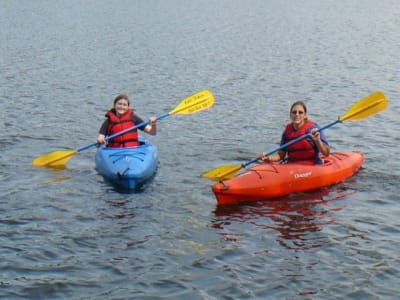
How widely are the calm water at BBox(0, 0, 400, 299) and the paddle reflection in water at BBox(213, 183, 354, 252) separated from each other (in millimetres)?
27

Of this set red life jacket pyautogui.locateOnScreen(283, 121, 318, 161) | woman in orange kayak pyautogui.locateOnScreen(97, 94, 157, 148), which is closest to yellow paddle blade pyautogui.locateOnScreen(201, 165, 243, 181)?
red life jacket pyautogui.locateOnScreen(283, 121, 318, 161)

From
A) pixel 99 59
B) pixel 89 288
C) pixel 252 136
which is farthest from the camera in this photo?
pixel 99 59

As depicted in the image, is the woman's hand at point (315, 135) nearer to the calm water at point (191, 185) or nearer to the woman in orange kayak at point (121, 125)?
the calm water at point (191, 185)

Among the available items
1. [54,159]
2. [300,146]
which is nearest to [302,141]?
[300,146]

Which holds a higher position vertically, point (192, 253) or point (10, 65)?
point (10, 65)

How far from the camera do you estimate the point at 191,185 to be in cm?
1062

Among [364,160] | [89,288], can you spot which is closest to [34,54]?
[364,160]

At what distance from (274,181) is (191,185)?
1481 mm

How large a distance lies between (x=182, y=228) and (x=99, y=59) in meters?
16.9

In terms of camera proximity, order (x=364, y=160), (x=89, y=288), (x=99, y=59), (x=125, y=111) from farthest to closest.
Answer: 1. (x=99, y=59)
2. (x=364, y=160)
3. (x=125, y=111)
4. (x=89, y=288)

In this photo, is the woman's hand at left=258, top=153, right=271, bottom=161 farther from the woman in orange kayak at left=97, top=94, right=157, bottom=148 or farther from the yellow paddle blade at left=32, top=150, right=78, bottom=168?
the yellow paddle blade at left=32, top=150, right=78, bottom=168

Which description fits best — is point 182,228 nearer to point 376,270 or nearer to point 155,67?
point 376,270

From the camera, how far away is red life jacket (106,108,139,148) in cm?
1107

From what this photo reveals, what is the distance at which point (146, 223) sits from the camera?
8852 mm
